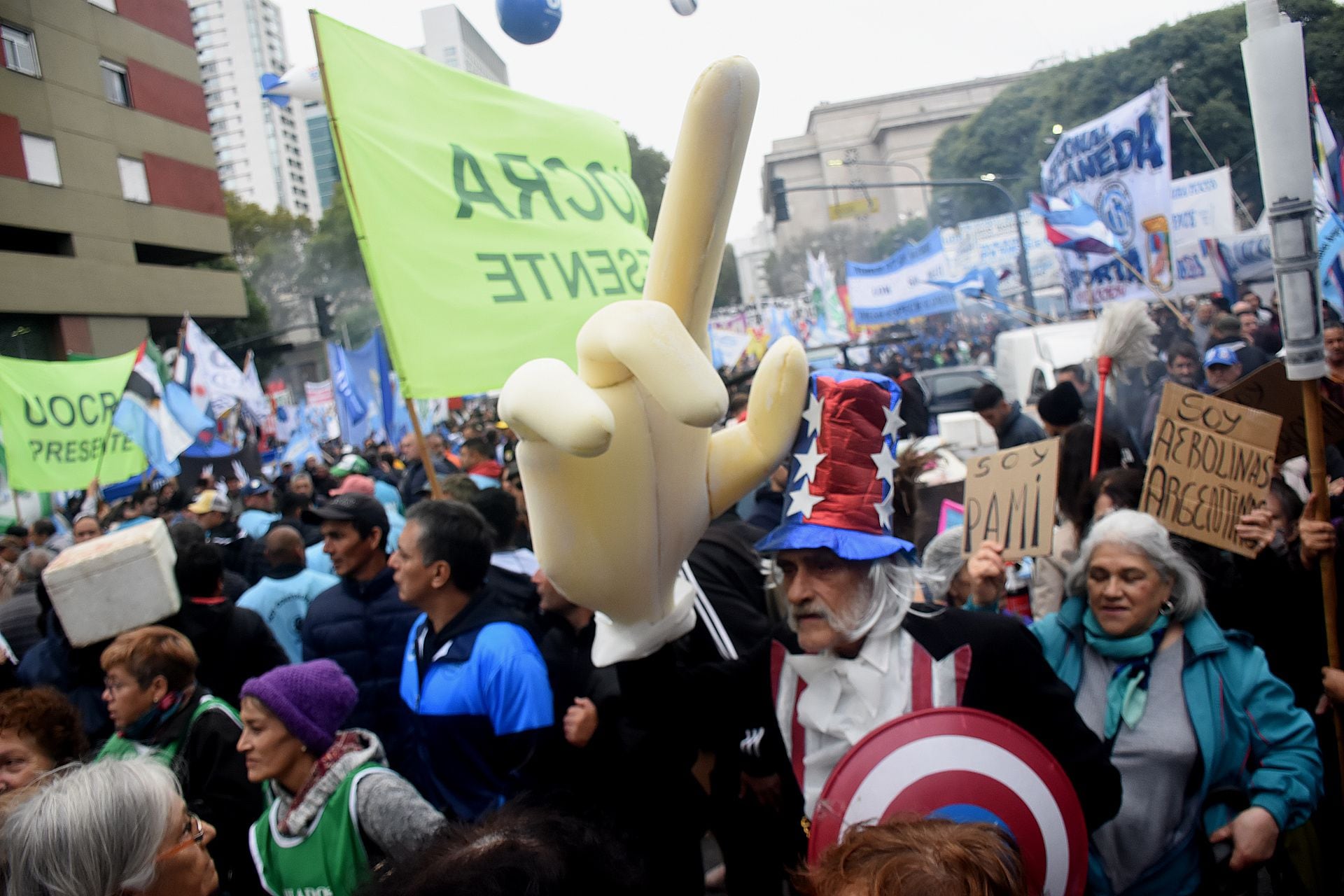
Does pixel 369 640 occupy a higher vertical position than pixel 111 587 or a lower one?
lower

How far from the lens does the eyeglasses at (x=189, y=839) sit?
1826mm

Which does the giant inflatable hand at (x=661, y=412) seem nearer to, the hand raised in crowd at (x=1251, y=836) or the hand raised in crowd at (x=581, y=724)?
the hand raised in crowd at (x=581, y=724)

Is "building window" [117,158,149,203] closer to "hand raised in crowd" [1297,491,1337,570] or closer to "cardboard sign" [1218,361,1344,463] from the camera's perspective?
"cardboard sign" [1218,361,1344,463]

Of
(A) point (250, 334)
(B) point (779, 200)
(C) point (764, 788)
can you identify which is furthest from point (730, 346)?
(A) point (250, 334)

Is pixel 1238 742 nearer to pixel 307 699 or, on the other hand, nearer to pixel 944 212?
pixel 307 699

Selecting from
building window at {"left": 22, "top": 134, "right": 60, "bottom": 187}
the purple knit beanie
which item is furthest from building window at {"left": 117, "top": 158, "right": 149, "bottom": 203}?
the purple knit beanie

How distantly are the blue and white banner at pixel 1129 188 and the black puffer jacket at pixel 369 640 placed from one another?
8.28 m

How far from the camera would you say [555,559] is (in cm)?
162

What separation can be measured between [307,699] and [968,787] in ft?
5.86

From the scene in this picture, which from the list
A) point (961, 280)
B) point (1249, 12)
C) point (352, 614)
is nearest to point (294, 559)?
point (352, 614)

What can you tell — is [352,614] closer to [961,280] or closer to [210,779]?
[210,779]

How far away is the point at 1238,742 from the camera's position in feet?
7.38

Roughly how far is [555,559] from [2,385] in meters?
8.94

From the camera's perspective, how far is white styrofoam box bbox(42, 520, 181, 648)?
3.64 metres
